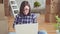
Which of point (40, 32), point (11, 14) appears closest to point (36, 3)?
point (11, 14)

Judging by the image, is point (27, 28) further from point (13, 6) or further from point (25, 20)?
point (13, 6)

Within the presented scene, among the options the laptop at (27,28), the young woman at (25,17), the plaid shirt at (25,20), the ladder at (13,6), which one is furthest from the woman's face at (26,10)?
the ladder at (13,6)

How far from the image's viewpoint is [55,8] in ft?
18.7

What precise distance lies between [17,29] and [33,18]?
0.30m

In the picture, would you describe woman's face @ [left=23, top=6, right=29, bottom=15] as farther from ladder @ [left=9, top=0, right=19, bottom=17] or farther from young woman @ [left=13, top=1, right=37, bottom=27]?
ladder @ [left=9, top=0, right=19, bottom=17]

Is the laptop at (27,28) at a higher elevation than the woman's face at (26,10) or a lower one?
lower

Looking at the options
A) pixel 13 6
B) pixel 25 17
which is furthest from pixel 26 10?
pixel 13 6

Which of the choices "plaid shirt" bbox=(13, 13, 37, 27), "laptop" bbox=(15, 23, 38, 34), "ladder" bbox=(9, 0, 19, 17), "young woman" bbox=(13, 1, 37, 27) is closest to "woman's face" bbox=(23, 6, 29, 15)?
"young woman" bbox=(13, 1, 37, 27)

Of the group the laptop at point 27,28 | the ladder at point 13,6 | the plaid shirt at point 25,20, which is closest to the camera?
the laptop at point 27,28

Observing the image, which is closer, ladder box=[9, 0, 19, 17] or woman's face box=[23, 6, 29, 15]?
woman's face box=[23, 6, 29, 15]

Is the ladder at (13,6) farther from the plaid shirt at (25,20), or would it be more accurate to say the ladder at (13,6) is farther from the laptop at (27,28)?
the laptop at (27,28)

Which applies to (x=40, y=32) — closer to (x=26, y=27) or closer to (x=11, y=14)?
(x=26, y=27)

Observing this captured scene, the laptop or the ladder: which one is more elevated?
the ladder

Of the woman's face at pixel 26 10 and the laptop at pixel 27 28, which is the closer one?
the laptop at pixel 27 28
